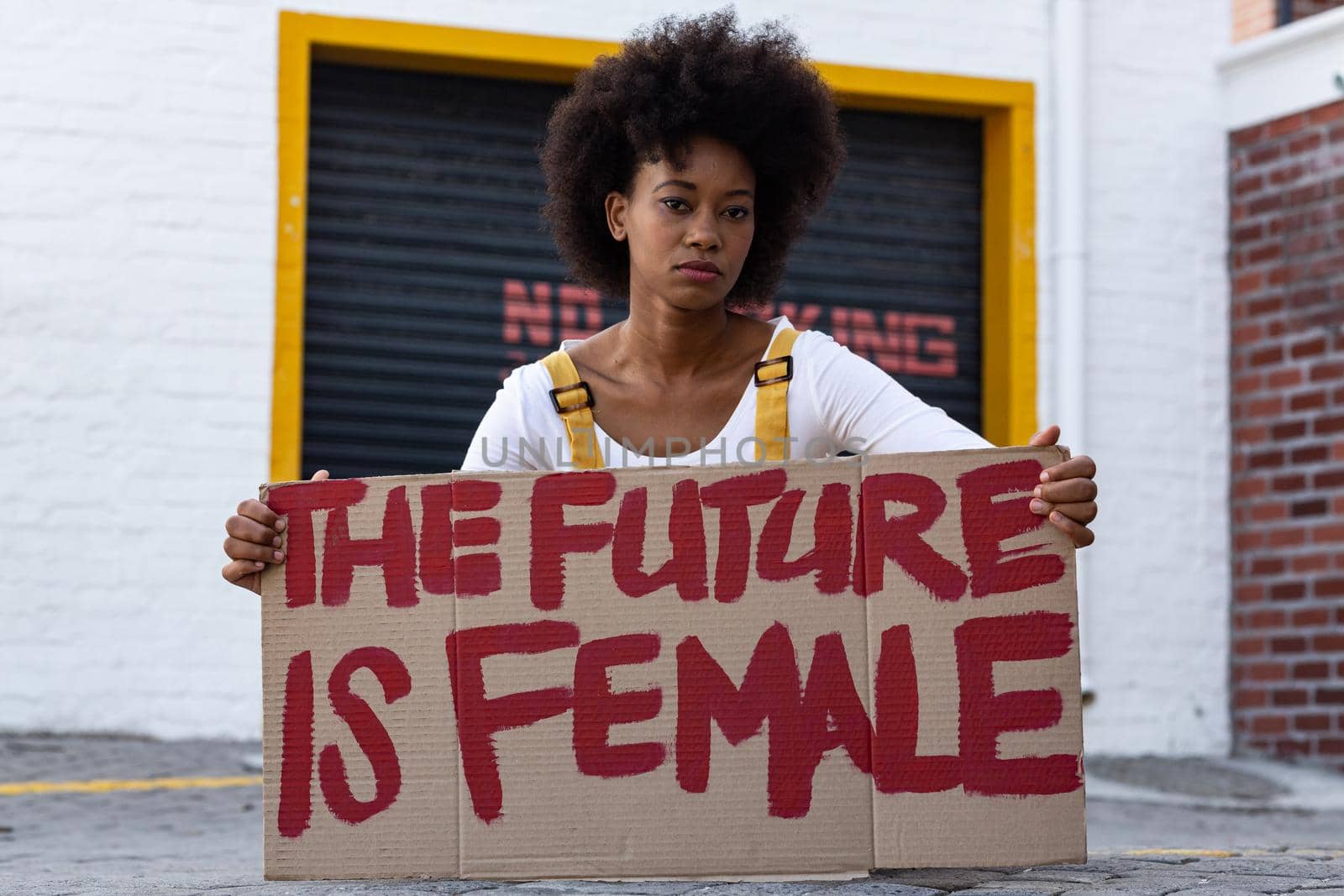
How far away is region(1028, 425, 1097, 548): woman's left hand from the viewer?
2.75 meters

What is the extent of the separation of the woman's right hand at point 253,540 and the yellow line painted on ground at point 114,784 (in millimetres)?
2849

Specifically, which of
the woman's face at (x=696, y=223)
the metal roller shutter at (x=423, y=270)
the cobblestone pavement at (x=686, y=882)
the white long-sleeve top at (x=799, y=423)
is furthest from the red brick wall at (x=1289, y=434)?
the woman's face at (x=696, y=223)

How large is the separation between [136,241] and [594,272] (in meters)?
3.09

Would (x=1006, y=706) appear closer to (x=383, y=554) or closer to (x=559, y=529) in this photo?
(x=559, y=529)

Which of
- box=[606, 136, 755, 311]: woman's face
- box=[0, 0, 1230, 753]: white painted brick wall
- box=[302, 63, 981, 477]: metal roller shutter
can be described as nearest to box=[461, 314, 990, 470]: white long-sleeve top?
box=[606, 136, 755, 311]: woman's face

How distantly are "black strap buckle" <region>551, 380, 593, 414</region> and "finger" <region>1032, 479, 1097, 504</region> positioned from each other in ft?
3.15

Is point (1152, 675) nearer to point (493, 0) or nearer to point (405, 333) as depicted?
point (405, 333)

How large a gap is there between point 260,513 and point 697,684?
769 mm

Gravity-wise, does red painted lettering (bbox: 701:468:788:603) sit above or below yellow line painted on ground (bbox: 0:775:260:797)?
above

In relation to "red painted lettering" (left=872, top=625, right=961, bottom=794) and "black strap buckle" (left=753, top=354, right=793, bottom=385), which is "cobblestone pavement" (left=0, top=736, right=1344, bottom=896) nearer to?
"red painted lettering" (left=872, top=625, right=961, bottom=794)

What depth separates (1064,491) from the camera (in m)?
2.75

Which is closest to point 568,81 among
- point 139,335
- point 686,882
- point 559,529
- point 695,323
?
point 139,335

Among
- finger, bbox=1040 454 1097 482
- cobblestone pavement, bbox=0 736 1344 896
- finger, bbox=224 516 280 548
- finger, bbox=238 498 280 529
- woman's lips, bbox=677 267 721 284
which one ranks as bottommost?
cobblestone pavement, bbox=0 736 1344 896

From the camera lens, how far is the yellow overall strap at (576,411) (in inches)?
132
